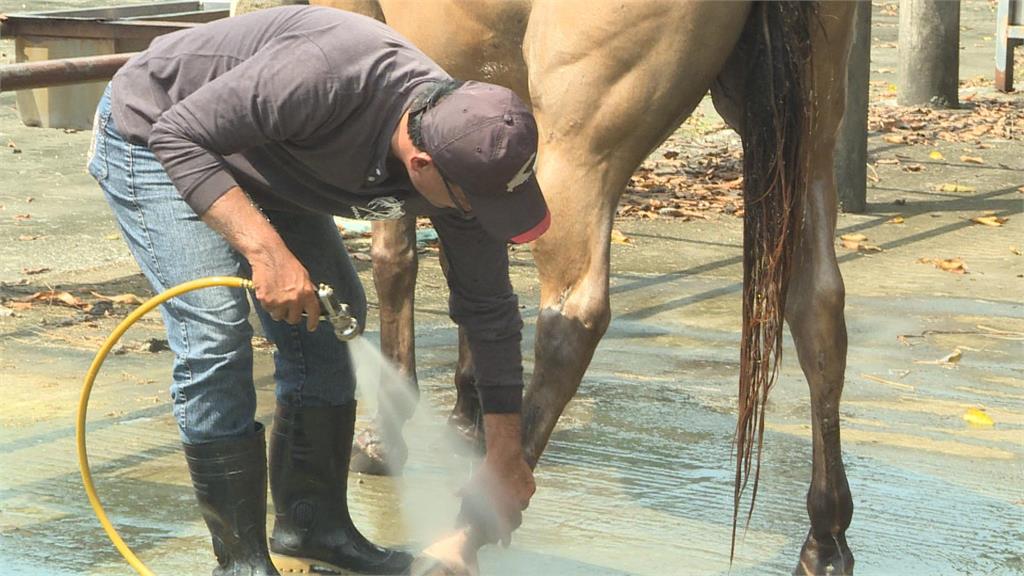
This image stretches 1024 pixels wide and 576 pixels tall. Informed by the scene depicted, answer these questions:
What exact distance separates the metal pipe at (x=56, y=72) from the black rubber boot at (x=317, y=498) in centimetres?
202

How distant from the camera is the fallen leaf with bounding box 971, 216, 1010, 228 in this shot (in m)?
8.25

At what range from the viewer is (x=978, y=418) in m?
5.06

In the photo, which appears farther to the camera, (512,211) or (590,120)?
(590,120)

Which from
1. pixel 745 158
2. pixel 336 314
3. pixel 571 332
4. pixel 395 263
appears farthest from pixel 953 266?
pixel 336 314

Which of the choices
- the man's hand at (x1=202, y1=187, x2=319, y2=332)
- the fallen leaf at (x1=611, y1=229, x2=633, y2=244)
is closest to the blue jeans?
the man's hand at (x1=202, y1=187, x2=319, y2=332)

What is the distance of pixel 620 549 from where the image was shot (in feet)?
A: 13.0

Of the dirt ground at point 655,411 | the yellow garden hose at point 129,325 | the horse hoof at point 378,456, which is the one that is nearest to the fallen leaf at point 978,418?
the dirt ground at point 655,411

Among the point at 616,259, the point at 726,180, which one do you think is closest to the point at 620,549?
the point at 616,259

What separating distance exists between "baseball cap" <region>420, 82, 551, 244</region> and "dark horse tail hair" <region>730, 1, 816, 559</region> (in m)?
0.95

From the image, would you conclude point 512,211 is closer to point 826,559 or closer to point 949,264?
point 826,559

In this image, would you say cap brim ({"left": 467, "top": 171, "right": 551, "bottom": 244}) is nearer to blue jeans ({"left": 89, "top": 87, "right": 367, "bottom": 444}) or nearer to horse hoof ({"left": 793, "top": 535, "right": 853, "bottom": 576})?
blue jeans ({"left": 89, "top": 87, "right": 367, "bottom": 444})

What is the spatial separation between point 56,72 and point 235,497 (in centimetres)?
256

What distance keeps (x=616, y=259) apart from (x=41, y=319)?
9.59ft

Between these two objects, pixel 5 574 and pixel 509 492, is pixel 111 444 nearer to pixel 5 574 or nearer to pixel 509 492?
pixel 5 574
